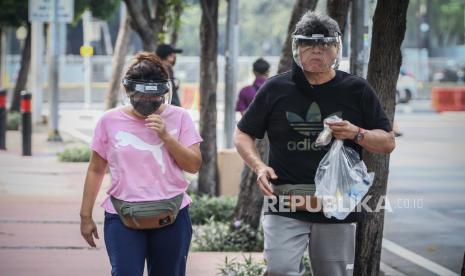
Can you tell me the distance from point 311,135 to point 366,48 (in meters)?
4.65

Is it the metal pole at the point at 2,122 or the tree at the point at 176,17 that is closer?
the tree at the point at 176,17

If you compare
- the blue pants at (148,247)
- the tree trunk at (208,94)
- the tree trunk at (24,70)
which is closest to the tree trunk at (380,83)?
the blue pants at (148,247)

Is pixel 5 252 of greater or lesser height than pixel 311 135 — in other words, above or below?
below

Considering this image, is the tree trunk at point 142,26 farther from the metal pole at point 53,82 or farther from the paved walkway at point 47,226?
the metal pole at point 53,82

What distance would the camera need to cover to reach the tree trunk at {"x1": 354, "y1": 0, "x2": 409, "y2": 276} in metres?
6.60

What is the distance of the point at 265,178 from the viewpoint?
5324 mm

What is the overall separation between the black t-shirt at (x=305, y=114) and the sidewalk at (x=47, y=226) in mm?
3279

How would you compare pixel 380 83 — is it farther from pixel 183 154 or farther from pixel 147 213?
pixel 147 213

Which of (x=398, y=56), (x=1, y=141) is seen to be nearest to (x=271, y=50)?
(x=1, y=141)

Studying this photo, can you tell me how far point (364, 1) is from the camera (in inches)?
382

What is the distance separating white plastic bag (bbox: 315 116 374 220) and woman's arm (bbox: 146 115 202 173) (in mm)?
674

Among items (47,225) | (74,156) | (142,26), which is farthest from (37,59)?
(47,225)

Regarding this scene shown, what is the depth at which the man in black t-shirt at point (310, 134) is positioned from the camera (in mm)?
5324

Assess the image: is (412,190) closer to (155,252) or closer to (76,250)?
(76,250)
